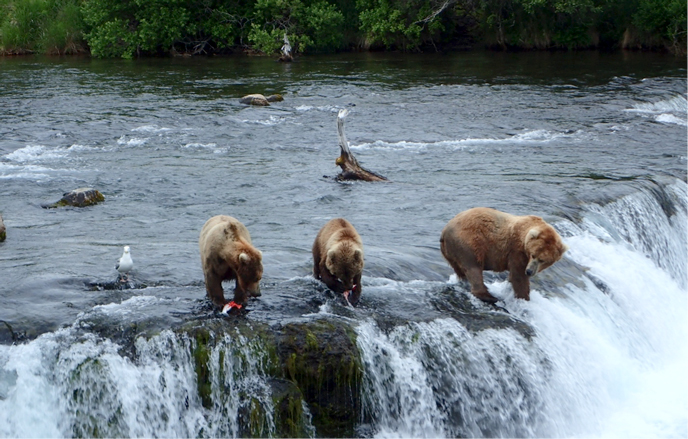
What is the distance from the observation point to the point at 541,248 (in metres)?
9.13

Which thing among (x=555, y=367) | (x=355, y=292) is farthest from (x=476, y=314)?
(x=355, y=292)

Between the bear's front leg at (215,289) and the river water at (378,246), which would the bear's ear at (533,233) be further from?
the bear's front leg at (215,289)

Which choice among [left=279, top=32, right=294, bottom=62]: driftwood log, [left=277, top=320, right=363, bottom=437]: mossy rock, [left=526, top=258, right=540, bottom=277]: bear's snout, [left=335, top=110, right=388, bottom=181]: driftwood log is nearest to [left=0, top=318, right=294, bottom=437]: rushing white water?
[left=277, top=320, right=363, bottom=437]: mossy rock

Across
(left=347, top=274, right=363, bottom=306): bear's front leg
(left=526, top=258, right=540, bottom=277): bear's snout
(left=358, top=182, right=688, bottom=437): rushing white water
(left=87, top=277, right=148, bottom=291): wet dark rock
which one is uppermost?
(left=526, top=258, right=540, bottom=277): bear's snout

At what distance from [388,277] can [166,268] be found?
2.81 metres

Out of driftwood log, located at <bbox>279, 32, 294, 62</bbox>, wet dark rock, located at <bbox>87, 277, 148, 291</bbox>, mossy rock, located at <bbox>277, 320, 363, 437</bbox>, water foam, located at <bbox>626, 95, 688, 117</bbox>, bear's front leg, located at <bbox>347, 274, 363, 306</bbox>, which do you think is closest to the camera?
mossy rock, located at <bbox>277, 320, 363, 437</bbox>

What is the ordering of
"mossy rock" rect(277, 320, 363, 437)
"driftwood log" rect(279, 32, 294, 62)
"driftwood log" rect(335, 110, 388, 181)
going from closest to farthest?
"mossy rock" rect(277, 320, 363, 437)
"driftwood log" rect(335, 110, 388, 181)
"driftwood log" rect(279, 32, 294, 62)

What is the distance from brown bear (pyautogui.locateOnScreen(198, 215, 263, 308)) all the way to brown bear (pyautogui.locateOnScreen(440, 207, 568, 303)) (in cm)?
257

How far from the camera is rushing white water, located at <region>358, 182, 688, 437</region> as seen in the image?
880cm

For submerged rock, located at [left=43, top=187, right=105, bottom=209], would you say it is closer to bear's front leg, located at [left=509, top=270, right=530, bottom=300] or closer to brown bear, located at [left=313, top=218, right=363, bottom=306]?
brown bear, located at [left=313, top=218, right=363, bottom=306]

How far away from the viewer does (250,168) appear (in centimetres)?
1809

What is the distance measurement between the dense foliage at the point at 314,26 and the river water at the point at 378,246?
11312 millimetres

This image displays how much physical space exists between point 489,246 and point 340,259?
1899mm

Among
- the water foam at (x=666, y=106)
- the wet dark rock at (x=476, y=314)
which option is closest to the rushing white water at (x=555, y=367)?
the wet dark rock at (x=476, y=314)
